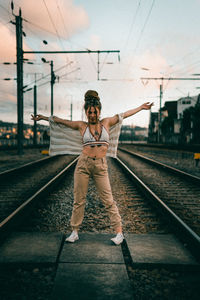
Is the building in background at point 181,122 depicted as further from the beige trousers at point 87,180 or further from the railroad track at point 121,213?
the beige trousers at point 87,180

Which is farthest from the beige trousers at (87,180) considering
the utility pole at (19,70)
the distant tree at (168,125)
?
the distant tree at (168,125)

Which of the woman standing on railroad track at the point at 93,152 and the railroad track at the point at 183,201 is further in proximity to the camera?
the railroad track at the point at 183,201

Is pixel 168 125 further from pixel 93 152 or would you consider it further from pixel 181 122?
pixel 93 152

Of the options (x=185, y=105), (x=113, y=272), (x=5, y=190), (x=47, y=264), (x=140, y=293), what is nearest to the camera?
(x=140, y=293)

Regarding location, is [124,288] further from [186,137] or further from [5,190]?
[186,137]

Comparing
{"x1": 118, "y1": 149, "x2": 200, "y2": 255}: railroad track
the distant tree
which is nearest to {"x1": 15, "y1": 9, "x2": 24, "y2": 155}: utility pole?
{"x1": 118, "y1": 149, "x2": 200, "y2": 255}: railroad track

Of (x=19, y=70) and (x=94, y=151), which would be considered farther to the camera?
(x=19, y=70)

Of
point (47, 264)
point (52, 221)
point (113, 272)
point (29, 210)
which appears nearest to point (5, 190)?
point (29, 210)

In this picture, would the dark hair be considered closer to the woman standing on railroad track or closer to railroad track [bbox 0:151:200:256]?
the woman standing on railroad track

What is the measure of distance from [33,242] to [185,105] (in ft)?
212

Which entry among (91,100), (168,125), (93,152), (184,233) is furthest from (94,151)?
(168,125)

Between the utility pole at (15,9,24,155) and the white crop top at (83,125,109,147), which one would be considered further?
the utility pole at (15,9,24,155)

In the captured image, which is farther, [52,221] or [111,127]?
[52,221]

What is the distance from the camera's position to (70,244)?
Answer: 3.20m
